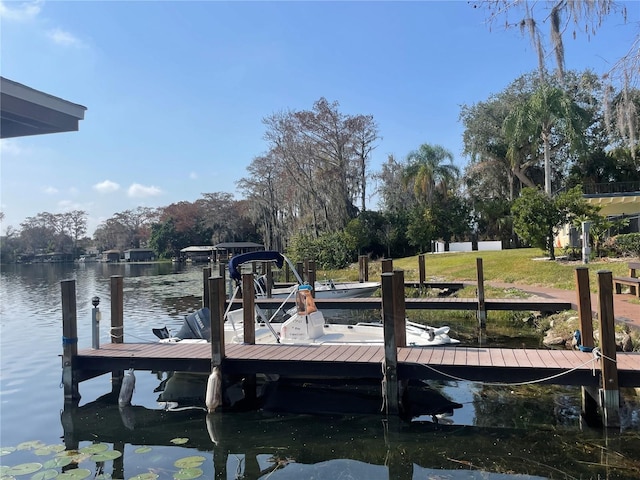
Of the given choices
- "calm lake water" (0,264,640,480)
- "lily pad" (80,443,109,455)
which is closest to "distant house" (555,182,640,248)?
"calm lake water" (0,264,640,480)

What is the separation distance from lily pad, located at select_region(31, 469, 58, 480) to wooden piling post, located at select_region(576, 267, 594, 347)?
7.04 metres

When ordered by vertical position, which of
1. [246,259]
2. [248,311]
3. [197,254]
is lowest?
[248,311]

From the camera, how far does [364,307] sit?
45.4 ft

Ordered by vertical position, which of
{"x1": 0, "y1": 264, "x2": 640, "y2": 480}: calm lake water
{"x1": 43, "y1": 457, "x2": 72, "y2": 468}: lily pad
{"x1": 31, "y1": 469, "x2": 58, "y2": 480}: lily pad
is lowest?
{"x1": 0, "y1": 264, "x2": 640, "y2": 480}: calm lake water

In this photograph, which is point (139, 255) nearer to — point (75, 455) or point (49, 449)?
point (49, 449)

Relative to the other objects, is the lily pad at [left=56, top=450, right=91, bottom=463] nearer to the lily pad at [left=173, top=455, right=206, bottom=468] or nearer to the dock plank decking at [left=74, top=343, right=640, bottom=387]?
the lily pad at [left=173, top=455, right=206, bottom=468]

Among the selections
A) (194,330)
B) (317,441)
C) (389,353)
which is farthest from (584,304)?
(194,330)

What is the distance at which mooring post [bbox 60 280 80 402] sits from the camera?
819cm

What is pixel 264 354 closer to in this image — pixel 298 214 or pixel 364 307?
pixel 364 307

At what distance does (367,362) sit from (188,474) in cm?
289

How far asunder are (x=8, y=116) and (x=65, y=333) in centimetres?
605

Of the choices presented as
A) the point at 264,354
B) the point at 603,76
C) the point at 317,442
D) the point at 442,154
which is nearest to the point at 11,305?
the point at 264,354

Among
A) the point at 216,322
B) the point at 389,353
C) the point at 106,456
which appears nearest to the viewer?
the point at 106,456

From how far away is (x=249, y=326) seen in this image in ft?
29.6
